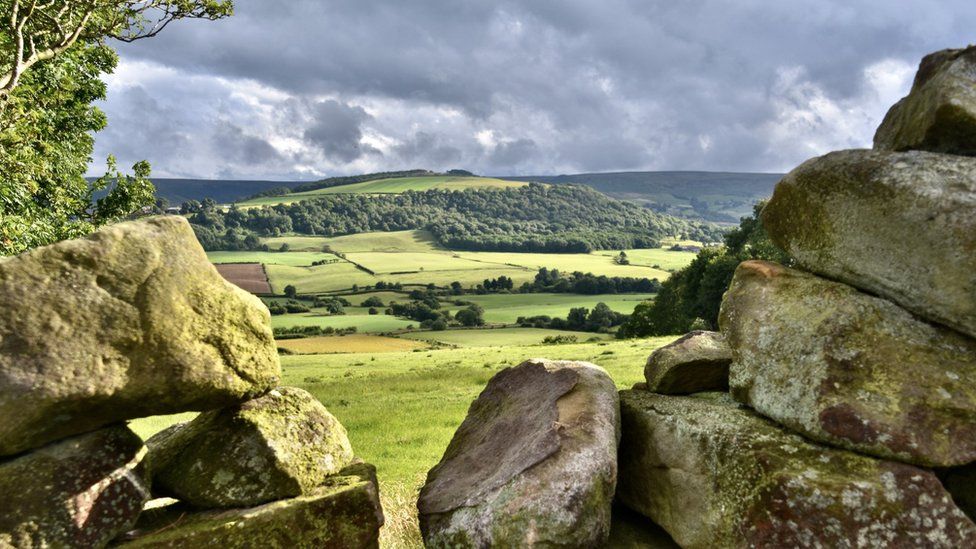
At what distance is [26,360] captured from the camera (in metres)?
7.64

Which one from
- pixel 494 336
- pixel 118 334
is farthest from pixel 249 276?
pixel 118 334

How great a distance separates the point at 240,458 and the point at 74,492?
2.03 meters

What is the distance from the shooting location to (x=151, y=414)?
8.73 meters

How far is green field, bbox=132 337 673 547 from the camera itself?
15220 mm

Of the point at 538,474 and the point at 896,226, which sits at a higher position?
the point at 896,226

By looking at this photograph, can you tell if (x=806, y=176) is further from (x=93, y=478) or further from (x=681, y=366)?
(x=93, y=478)

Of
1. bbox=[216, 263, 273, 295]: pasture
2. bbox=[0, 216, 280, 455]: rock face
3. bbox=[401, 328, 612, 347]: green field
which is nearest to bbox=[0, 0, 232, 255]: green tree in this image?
bbox=[0, 216, 280, 455]: rock face

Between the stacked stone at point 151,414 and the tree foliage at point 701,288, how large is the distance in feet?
181

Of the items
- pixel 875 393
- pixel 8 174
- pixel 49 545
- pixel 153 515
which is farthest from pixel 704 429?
pixel 8 174

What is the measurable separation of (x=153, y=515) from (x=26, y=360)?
2.93 m

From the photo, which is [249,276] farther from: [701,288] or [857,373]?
[857,373]

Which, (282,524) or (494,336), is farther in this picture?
(494,336)

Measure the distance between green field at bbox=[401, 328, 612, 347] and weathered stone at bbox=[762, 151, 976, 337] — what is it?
64.7 meters

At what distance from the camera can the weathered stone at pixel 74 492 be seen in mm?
7668
